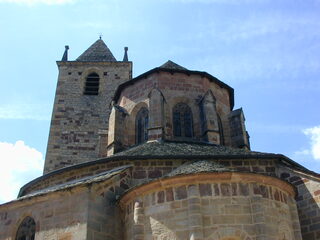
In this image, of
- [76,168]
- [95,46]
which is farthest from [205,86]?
[95,46]

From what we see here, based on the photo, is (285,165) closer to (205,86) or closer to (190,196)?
(190,196)

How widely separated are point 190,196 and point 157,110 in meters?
6.22

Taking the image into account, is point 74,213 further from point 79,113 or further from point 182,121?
point 79,113

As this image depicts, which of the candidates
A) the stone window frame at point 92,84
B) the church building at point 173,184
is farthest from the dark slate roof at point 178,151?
the stone window frame at point 92,84

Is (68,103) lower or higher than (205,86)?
higher

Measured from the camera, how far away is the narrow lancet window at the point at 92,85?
23.0 meters

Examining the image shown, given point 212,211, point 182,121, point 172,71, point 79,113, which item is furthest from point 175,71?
point 212,211

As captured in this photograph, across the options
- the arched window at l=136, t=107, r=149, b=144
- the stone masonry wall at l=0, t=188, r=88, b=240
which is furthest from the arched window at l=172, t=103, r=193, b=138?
the stone masonry wall at l=0, t=188, r=88, b=240

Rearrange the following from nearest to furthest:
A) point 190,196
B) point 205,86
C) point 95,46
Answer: point 190,196 < point 205,86 < point 95,46

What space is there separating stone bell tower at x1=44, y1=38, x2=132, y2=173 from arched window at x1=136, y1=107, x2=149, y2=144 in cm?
430

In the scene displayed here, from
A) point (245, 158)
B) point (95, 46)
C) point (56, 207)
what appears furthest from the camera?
point (95, 46)

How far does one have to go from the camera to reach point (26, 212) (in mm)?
9695

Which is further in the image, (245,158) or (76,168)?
(76,168)

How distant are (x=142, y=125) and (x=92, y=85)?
9451 mm
